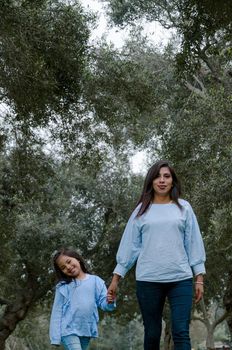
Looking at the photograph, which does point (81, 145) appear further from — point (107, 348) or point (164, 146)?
point (107, 348)

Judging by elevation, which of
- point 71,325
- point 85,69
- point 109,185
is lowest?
point 71,325

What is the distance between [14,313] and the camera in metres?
21.5

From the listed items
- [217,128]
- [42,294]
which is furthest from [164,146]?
[42,294]

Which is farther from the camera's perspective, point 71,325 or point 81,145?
point 81,145

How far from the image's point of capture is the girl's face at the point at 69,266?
564 cm

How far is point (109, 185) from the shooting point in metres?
21.8

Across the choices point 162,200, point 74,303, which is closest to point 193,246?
point 162,200

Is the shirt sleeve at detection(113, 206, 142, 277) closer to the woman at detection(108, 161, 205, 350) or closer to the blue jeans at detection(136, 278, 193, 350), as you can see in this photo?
the woman at detection(108, 161, 205, 350)

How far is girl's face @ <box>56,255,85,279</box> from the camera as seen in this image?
222 inches

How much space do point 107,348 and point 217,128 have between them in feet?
153

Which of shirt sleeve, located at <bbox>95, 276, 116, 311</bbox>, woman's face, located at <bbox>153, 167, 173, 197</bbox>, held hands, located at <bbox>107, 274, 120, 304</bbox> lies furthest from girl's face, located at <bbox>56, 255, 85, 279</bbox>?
woman's face, located at <bbox>153, 167, 173, 197</bbox>

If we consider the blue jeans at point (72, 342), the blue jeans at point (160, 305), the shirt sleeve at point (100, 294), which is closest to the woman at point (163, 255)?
the blue jeans at point (160, 305)

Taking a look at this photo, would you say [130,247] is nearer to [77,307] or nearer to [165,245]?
[165,245]

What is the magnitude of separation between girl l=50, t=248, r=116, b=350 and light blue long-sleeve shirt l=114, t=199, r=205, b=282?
90 cm
